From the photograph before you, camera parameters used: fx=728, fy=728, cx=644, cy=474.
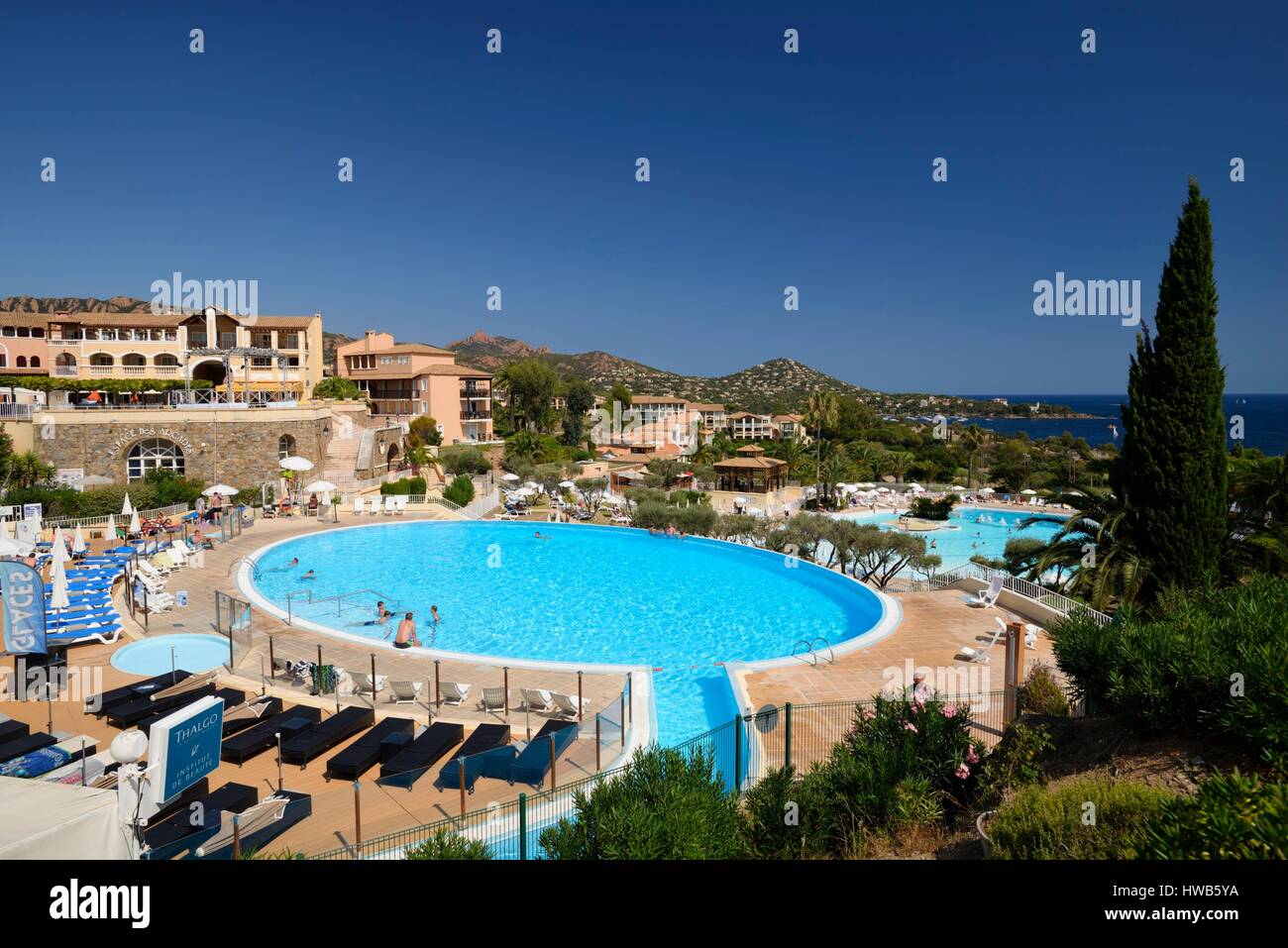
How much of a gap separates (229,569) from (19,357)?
36.1 m

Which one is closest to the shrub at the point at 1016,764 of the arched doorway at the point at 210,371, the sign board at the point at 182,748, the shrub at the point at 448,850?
the shrub at the point at 448,850

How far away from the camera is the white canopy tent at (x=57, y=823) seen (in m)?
3.55

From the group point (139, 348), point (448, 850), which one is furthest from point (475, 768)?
point (139, 348)

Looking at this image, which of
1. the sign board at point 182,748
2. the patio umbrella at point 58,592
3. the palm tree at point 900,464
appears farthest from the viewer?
the palm tree at point 900,464

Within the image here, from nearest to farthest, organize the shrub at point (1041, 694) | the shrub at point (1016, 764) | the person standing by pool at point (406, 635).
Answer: the shrub at point (1016, 764)
the shrub at point (1041, 694)
the person standing by pool at point (406, 635)

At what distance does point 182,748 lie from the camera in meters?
5.94

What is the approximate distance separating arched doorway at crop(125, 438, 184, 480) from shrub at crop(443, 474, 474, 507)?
398 inches

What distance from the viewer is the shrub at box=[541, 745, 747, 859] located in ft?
14.3

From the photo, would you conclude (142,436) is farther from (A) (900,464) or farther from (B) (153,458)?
(A) (900,464)

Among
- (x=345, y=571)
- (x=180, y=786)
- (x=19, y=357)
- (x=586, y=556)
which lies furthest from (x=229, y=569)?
(x=19, y=357)

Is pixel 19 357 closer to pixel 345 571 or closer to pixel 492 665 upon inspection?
pixel 345 571

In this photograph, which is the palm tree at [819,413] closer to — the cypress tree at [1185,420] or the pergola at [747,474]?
the pergola at [747,474]

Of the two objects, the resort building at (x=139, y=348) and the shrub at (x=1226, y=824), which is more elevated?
the resort building at (x=139, y=348)

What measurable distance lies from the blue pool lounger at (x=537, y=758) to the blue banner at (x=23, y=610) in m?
7.68
